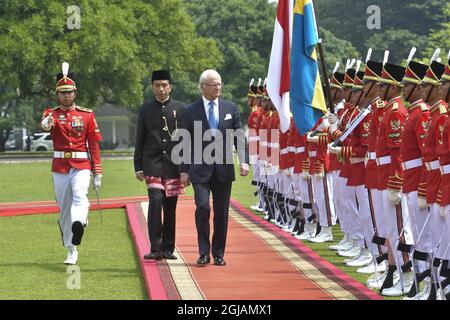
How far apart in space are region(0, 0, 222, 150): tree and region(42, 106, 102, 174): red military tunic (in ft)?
102

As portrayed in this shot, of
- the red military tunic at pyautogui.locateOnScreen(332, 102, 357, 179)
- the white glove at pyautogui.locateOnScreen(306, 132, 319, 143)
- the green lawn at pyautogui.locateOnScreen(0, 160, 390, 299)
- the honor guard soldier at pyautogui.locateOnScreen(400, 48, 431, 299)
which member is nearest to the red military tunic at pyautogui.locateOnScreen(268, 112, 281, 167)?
the green lawn at pyautogui.locateOnScreen(0, 160, 390, 299)

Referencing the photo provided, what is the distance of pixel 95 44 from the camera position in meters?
43.4

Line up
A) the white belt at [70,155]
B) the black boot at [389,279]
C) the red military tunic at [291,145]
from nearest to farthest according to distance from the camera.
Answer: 1. the black boot at [389,279]
2. the white belt at [70,155]
3. the red military tunic at [291,145]

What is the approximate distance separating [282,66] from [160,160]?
2.31 m

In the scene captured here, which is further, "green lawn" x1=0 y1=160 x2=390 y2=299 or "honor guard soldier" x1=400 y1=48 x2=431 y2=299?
"green lawn" x1=0 y1=160 x2=390 y2=299

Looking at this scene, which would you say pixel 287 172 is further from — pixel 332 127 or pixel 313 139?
pixel 332 127

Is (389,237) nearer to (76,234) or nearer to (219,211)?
(219,211)

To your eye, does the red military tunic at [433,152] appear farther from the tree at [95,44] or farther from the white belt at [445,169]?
the tree at [95,44]

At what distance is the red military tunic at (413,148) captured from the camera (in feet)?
29.6

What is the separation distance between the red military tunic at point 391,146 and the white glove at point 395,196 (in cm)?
Result: 4

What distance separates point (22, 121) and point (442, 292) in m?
63.3

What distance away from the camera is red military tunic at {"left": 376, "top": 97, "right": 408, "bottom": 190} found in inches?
380

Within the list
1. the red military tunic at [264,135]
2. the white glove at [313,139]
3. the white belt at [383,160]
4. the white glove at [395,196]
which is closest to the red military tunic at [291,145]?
the white glove at [313,139]

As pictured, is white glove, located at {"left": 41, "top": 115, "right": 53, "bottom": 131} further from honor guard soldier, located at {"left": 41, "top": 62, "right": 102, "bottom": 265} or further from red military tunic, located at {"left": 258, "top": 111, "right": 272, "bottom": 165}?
red military tunic, located at {"left": 258, "top": 111, "right": 272, "bottom": 165}
